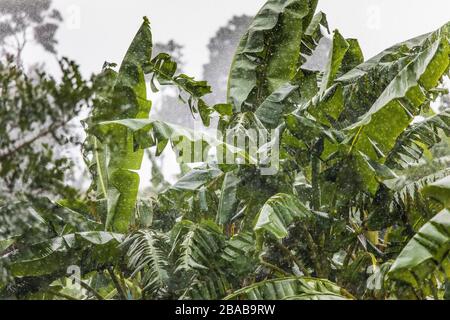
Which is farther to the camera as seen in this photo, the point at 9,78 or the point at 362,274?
the point at 362,274

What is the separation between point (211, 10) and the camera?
602cm

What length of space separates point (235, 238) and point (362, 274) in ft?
2.21

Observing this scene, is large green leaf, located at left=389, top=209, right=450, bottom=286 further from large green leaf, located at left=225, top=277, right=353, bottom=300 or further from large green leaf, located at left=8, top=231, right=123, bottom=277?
large green leaf, located at left=8, top=231, right=123, bottom=277

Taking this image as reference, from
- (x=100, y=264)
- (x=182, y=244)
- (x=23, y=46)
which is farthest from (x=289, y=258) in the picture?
(x=23, y=46)

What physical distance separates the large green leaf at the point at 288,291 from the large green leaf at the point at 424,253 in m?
0.37

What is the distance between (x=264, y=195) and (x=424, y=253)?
97 cm

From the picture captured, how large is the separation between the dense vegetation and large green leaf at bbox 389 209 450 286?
14 mm

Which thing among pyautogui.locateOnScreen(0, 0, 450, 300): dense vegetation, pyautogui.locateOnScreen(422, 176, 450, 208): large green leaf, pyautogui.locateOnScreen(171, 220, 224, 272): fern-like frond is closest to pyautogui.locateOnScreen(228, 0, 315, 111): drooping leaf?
pyautogui.locateOnScreen(0, 0, 450, 300): dense vegetation

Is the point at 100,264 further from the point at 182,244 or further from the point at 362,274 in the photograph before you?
the point at 362,274

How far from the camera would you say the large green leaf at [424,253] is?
2223 mm

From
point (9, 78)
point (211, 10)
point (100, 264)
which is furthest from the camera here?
point (211, 10)

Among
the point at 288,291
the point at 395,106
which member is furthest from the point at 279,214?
the point at 395,106

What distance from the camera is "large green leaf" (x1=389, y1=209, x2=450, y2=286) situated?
2223mm

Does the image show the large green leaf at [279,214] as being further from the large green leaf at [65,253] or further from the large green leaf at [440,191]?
the large green leaf at [65,253]
